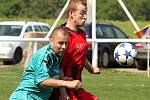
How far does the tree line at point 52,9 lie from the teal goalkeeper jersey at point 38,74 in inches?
1679

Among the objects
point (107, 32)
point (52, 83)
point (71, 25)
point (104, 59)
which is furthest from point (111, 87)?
point (107, 32)

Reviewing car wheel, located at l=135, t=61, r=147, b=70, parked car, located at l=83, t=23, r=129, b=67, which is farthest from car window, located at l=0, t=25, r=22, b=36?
car wheel, located at l=135, t=61, r=147, b=70

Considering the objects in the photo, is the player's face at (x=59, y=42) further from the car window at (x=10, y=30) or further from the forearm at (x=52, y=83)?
the car window at (x=10, y=30)

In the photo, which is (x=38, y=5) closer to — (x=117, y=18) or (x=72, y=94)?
(x=117, y=18)

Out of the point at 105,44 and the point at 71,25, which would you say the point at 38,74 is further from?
the point at 105,44

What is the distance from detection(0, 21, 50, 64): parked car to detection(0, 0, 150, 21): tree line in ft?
77.7

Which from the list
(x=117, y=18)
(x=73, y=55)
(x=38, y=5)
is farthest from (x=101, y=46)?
(x=117, y=18)

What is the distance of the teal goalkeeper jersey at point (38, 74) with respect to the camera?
6750mm

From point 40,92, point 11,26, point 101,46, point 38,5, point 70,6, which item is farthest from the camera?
point 38,5

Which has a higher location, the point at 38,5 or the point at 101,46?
the point at 38,5

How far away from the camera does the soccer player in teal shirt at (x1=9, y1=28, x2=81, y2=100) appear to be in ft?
21.9

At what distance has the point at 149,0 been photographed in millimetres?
79125

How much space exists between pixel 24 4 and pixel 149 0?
22.9 m

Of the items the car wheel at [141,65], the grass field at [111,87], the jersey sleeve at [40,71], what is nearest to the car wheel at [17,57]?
the car wheel at [141,65]
